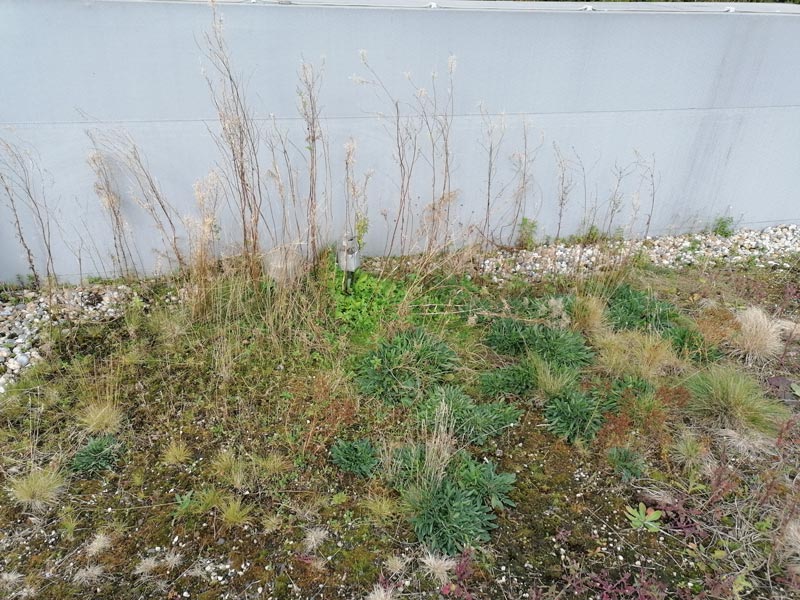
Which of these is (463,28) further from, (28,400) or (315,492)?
(28,400)

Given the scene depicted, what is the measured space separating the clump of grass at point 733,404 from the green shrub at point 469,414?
2.94 feet

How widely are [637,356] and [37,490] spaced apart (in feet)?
9.31

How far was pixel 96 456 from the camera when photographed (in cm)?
218

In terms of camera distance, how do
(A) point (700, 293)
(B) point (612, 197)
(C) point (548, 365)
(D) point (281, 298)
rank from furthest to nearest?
(B) point (612, 197)
(A) point (700, 293)
(D) point (281, 298)
(C) point (548, 365)

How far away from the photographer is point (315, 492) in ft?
6.89


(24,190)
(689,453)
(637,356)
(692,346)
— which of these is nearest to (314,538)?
(689,453)

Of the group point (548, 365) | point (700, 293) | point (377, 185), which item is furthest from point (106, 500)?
point (700, 293)

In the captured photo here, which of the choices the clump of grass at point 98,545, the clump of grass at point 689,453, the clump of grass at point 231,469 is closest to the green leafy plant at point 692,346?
the clump of grass at point 689,453

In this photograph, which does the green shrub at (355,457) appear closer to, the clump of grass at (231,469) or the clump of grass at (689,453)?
the clump of grass at (231,469)

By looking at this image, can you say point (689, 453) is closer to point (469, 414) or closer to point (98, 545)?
point (469, 414)

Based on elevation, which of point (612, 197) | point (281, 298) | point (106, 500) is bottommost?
point (106, 500)

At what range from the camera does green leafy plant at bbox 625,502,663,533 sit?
6.57ft

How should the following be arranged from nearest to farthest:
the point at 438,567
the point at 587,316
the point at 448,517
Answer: the point at 438,567, the point at 448,517, the point at 587,316

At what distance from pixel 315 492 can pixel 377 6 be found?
2769 millimetres
